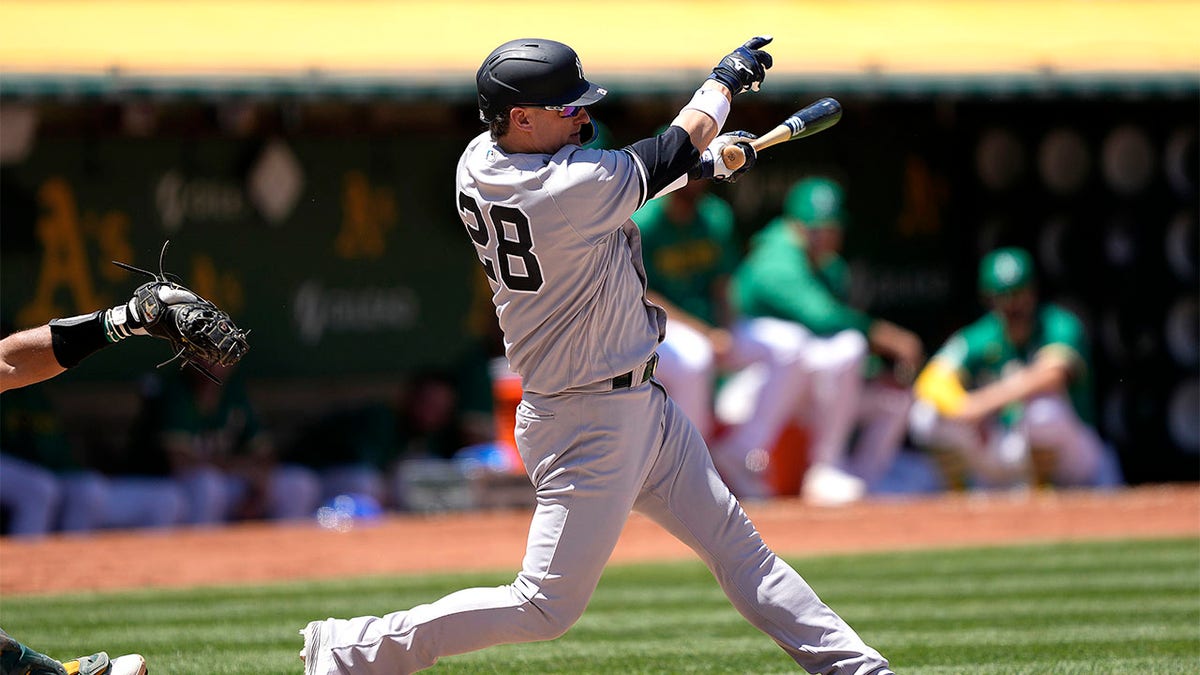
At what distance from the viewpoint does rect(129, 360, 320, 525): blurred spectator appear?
9.22 meters

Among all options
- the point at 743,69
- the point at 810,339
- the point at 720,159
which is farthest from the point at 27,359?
the point at 810,339

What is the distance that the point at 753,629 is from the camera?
224 inches

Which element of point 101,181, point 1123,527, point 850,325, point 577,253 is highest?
point 577,253

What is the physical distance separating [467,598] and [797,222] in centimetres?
587

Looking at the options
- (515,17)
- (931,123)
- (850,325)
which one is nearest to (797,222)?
(850,325)

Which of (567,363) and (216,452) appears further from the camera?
(216,452)

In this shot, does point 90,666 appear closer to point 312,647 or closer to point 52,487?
point 312,647

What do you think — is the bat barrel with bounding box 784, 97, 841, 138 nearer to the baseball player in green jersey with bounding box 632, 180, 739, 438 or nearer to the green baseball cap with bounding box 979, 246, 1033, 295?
the baseball player in green jersey with bounding box 632, 180, 739, 438

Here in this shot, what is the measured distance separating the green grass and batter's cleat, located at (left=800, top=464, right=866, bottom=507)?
139cm

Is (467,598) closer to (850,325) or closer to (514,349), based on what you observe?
(514,349)

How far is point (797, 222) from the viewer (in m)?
9.42

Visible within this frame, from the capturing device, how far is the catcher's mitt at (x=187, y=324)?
12.1ft

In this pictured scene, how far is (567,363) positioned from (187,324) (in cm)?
81

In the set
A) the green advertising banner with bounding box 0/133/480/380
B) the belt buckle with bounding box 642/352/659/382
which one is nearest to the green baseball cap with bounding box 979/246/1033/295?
the green advertising banner with bounding box 0/133/480/380
